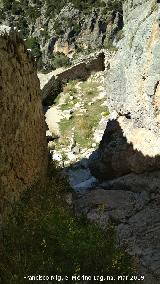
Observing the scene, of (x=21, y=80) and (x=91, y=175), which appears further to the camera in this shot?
(x=91, y=175)

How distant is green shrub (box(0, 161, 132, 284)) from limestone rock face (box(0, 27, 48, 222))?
390 mm

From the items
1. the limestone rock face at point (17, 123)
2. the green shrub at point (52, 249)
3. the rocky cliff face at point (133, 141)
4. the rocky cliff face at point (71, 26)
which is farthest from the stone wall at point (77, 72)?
the rocky cliff face at point (71, 26)

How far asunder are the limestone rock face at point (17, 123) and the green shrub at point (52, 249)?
0.39m

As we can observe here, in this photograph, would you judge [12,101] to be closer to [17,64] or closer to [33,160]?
[17,64]

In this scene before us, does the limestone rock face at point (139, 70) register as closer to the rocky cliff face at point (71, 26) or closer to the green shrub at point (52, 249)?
the green shrub at point (52, 249)

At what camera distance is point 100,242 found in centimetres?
614

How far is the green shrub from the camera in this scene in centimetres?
552

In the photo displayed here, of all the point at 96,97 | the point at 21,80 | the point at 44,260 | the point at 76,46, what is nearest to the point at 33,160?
the point at 21,80

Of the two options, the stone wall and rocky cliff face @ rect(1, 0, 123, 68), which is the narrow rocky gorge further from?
rocky cliff face @ rect(1, 0, 123, 68)

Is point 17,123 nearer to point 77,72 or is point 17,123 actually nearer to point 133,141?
point 133,141

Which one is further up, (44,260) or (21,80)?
(21,80)

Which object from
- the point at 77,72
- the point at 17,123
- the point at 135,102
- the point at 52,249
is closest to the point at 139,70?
the point at 135,102

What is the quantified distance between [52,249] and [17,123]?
6.82ft

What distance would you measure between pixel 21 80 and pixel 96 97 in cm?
1200
